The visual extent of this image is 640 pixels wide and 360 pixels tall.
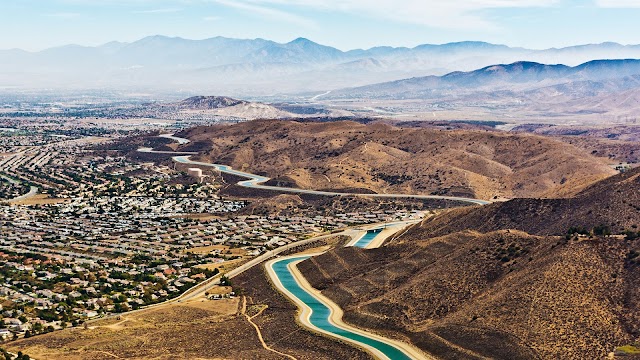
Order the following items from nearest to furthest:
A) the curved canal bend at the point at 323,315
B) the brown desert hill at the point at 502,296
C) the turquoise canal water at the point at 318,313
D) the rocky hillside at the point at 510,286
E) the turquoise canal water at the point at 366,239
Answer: the brown desert hill at the point at 502,296
the rocky hillside at the point at 510,286
the curved canal bend at the point at 323,315
the turquoise canal water at the point at 318,313
the turquoise canal water at the point at 366,239

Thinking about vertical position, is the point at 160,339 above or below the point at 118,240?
above

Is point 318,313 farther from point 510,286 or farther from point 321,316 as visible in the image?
point 510,286

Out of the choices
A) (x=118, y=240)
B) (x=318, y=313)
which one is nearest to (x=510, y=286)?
(x=318, y=313)

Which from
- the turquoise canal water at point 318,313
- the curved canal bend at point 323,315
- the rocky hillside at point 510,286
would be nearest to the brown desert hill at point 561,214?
the rocky hillside at point 510,286

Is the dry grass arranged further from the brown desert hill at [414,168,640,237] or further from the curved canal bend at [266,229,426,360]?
the brown desert hill at [414,168,640,237]

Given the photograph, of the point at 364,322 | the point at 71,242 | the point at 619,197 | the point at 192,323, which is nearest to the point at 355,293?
the point at 364,322

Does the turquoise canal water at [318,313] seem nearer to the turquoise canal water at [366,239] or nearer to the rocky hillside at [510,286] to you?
the rocky hillside at [510,286]
